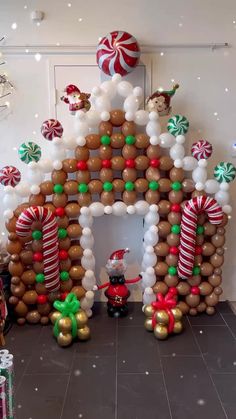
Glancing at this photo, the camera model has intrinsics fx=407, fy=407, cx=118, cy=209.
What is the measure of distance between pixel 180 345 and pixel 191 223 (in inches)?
38.3

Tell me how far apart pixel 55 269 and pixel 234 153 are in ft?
6.29

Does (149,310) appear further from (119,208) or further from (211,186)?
(211,186)

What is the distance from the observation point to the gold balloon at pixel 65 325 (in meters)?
3.06

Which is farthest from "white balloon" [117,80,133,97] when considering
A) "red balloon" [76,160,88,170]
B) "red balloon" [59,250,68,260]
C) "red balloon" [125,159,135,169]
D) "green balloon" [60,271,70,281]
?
"green balloon" [60,271,70,281]

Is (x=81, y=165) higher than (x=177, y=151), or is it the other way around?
(x=177, y=151)

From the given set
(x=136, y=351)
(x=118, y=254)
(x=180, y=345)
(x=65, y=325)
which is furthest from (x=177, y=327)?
(x=65, y=325)

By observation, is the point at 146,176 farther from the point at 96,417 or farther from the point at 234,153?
the point at 96,417

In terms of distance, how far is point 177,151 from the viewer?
3369 millimetres

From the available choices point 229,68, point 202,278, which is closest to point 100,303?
point 202,278

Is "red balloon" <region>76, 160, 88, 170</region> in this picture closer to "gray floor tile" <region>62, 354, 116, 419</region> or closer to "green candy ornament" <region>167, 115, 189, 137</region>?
"green candy ornament" <region>167, 115, 189, 137</region>

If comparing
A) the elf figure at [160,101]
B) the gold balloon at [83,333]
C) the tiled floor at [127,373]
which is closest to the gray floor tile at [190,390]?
the tiled floor at [127,373]

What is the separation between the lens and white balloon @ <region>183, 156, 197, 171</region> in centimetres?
340

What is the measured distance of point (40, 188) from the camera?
11.1ft

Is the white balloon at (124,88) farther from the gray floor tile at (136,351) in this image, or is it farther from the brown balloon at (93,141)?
the gray floor tile at (136,351)
